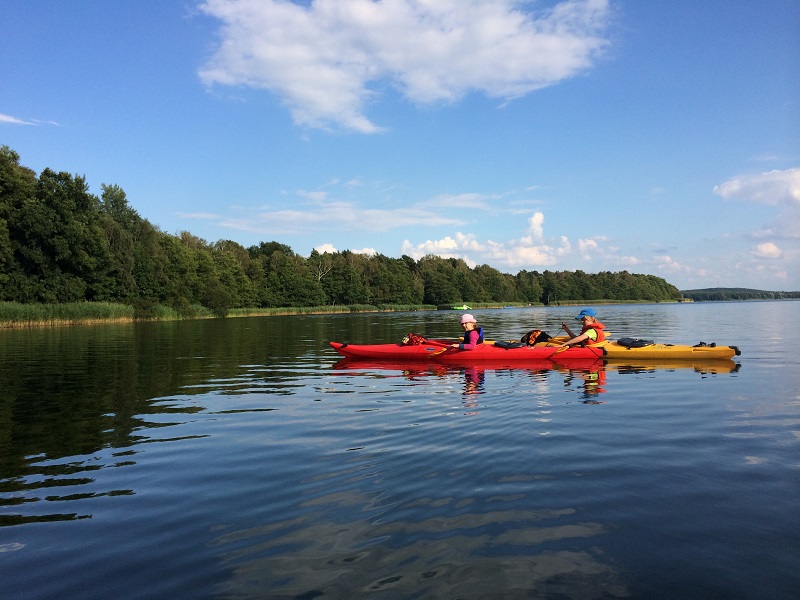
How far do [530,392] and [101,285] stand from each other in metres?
54.5

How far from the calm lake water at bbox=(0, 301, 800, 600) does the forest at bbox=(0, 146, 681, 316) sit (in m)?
45.6

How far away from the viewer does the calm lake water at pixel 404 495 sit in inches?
142

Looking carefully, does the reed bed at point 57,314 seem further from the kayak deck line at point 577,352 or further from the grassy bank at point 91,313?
the kayak deck line at point 577,352

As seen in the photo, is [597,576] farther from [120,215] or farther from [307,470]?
[120,215]

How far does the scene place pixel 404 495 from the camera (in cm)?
502

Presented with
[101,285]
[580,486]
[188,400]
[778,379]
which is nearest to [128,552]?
[580,486]

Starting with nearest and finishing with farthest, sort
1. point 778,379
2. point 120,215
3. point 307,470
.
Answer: point 307,470
point 778,379
point 120,215

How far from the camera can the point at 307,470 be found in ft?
19.2

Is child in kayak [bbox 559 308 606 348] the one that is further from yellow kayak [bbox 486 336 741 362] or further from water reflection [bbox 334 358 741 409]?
water reflection [bbox 334 358 741 409]

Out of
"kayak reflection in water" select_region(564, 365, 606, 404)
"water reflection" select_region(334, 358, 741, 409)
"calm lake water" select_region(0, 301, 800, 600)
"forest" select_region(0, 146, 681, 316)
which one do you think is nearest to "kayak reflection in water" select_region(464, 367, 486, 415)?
"water reflection" select_region(334, 358, 741, 409)

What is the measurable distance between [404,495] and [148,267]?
62.8 meters

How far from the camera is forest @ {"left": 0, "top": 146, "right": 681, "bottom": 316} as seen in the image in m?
47.8

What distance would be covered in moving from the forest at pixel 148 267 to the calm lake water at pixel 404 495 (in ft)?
150

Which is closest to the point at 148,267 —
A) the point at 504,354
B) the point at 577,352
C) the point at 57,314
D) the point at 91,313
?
the point at 91,313
